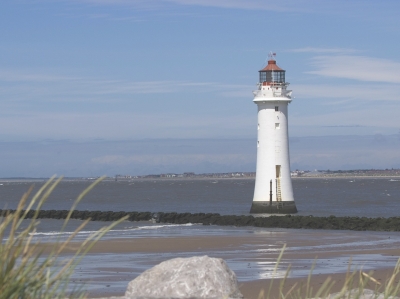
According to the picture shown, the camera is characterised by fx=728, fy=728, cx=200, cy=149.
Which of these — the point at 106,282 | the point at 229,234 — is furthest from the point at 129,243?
the point at 106,282

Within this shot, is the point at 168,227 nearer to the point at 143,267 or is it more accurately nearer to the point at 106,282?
the point at 143,267

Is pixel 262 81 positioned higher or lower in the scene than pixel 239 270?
higher

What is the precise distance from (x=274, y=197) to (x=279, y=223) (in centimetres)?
308

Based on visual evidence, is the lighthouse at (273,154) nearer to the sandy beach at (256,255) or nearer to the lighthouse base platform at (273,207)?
the lighthouse base platform at (273,207)

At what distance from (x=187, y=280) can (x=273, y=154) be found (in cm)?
2250

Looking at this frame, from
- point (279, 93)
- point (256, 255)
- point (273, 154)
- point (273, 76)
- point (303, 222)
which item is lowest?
point (256, 255)

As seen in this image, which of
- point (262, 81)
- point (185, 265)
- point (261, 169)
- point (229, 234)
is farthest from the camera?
point (262, 81)

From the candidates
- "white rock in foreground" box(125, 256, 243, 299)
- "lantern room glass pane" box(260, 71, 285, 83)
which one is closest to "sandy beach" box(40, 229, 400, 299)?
"white rock in foreground" box(125, 256, 243, 299)

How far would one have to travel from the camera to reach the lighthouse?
97.0 ft

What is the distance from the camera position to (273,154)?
29.5m

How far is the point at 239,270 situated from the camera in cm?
1344

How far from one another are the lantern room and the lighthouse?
626 mm

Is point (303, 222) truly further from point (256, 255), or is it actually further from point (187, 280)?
point (187, 280)

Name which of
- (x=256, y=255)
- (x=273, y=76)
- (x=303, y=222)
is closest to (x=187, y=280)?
(x=256, y=255)
